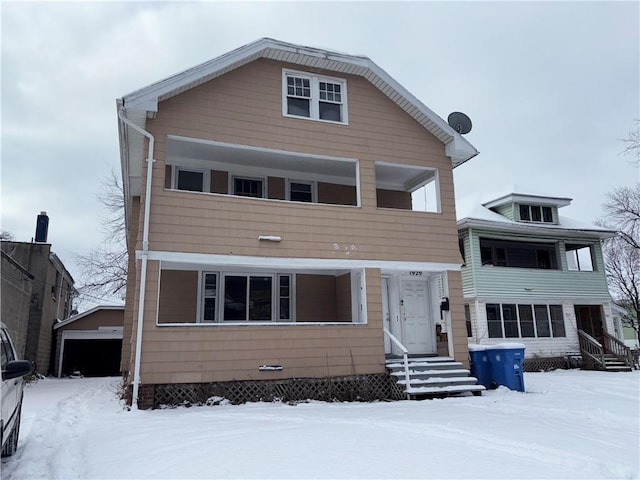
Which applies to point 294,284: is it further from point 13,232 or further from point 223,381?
point 13,232

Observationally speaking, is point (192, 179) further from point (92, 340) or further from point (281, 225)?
point (92, 340)

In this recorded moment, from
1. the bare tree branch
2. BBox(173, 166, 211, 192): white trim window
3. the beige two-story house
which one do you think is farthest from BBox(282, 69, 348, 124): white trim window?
the bare tree branch

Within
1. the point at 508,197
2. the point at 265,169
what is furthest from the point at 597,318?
the point at 265,169

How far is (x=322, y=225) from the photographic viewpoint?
1181 cm

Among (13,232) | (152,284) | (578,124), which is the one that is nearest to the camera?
(152,284)

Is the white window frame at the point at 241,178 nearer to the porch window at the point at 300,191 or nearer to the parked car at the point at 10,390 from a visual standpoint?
the porch window at the point at 300,191

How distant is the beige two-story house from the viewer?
10344mm

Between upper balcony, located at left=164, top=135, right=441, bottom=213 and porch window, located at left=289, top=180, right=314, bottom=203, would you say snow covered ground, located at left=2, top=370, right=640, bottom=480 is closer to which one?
upper balcony, located at left=164, top=135, right=441, bottom=213

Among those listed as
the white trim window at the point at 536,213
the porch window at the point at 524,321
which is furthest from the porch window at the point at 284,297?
the white trim window at the point at 536,213

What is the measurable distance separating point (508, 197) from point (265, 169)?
13.5 m

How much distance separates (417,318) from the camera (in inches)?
524

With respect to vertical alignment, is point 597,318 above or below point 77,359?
above

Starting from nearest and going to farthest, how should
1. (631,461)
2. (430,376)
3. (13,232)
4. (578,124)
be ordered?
(631,461)
(430,376)
(578,124)
(13,232)

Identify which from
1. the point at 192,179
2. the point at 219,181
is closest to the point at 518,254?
the point at 219,181
